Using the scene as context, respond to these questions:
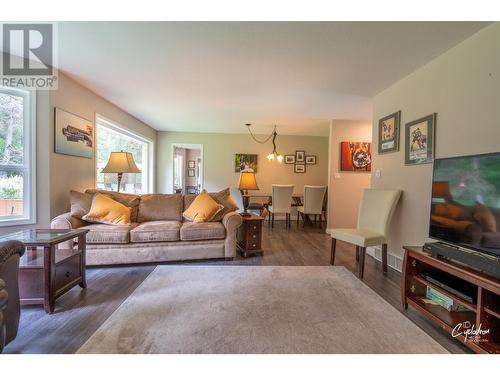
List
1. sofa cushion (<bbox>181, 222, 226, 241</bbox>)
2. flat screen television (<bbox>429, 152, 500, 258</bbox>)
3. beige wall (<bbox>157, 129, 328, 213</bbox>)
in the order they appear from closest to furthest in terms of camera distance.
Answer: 1. flat screen television (<bbox>429, 152, 500, 258</bbox>)
2. sofa cushion (<bbox>181, 222, 226, 241</bbox>)
3. beige wall (<bbox>157, 129, 328, 213</bbox>)

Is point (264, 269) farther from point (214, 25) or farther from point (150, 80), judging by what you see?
point (150, 80)

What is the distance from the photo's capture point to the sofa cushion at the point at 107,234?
2717mm

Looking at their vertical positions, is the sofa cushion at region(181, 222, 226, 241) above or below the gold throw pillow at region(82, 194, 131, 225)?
below

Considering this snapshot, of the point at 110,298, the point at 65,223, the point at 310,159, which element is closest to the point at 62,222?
the point at 65,223

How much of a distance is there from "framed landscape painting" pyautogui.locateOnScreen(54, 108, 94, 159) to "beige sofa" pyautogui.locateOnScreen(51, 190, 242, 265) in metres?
0.60

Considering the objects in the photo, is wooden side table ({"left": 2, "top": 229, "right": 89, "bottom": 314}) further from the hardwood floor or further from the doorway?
the doorway

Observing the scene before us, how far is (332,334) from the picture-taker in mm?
1626

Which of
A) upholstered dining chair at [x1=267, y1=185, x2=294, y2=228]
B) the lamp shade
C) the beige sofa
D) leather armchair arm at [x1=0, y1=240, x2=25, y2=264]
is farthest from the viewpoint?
upholstered dining chair at [x1=267, y1=185, x2=294, y2=228]

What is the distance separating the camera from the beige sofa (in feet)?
9.02

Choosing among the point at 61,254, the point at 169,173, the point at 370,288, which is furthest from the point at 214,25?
the point at 169,173

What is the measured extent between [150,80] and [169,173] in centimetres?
372

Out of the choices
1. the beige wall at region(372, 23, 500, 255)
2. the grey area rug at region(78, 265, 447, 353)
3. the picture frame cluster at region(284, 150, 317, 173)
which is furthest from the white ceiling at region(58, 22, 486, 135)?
the picture frame cluster at region(284, 150, 317, 173)

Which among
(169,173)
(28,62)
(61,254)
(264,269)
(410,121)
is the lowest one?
(264,269)

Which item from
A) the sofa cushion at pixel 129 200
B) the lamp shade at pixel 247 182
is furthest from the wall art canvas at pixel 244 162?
the sofa cushion at pixel 129 200
